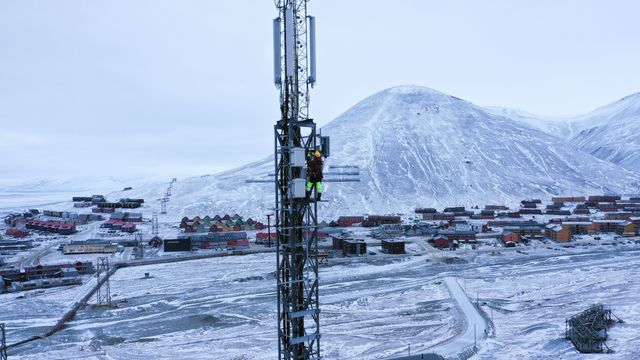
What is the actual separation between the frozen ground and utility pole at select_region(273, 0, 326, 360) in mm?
17474

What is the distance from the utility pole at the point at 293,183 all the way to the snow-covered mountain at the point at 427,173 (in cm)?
9783

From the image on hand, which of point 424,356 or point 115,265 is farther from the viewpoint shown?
point 115,265

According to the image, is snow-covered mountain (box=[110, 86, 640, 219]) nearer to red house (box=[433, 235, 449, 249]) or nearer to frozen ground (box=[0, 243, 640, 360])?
red house (box=[433, 235, 449, 249])

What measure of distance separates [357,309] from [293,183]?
96.2 ft

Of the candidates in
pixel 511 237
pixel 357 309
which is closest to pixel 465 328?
pixel 357 309

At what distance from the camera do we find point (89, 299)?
149 feet

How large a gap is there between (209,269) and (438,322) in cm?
3346

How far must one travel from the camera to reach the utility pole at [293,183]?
12.7 metres

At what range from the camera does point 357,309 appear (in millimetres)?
39469

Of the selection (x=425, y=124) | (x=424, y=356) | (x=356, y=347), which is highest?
(x=425, y=124)

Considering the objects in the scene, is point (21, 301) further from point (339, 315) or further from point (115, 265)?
point (339, 315)

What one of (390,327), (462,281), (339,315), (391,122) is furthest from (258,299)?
(391,122)

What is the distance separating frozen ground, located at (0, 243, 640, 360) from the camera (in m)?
30.6

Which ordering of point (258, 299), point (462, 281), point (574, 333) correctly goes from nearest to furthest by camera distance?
point (574, 333)
point (258, 299)
point (462, 281)
